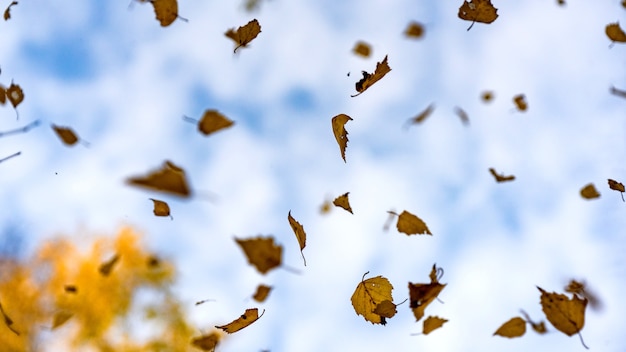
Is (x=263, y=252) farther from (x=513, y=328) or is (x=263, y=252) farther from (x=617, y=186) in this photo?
(x=617, y=186)

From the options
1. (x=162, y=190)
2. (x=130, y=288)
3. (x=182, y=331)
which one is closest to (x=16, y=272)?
(x=130, y=288)

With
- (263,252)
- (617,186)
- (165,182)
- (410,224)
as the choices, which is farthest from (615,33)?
(165,182)

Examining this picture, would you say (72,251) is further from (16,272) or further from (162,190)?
(162,190)

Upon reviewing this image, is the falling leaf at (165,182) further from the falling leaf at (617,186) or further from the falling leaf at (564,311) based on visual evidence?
the falling leaf at (617,186)

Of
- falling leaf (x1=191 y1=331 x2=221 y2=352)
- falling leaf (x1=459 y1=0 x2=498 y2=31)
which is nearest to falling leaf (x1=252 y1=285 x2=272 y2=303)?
falling leaf (x1=191 y1=331 x2=221 y2=352)

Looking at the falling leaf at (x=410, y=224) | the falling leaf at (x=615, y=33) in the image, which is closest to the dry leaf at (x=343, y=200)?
the falling leaf at (x=410, y=224)
